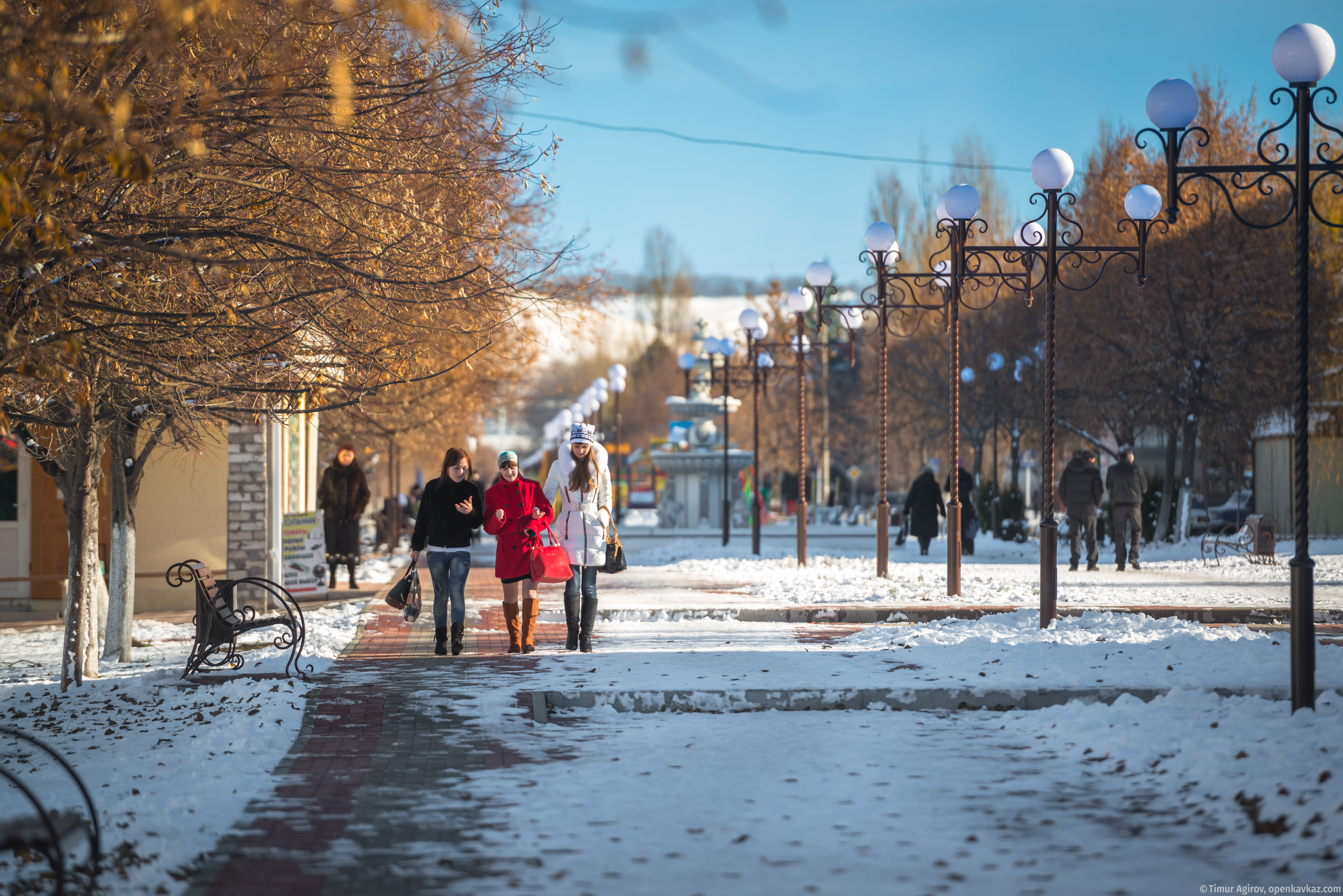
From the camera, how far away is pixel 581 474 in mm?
10648

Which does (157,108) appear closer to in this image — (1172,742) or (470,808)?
(470,808)

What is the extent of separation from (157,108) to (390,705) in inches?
158

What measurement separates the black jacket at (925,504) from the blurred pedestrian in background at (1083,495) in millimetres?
4210

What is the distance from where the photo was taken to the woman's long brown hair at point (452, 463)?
1081cm

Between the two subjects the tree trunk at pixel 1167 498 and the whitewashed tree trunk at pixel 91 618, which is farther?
the tree trunk at pixel 1167 498

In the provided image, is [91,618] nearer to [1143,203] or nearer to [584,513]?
[584,513]

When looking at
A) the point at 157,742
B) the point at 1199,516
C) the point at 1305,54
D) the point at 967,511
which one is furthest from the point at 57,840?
the point at 1199,516

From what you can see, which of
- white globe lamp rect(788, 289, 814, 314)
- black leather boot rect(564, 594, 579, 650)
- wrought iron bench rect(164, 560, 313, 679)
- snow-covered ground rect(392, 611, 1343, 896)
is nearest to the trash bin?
white globe lamp rect(788, 289, 814, 314)

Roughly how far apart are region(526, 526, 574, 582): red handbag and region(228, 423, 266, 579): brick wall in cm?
627

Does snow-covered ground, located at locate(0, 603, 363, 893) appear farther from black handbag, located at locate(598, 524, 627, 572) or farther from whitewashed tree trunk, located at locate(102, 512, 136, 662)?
black handbag, located at locate(598, 524, 627, 572)

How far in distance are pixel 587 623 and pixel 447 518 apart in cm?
145

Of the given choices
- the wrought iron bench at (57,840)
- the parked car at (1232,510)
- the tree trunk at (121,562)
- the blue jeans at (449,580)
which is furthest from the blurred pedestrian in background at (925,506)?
the wrought iron bench at (57,840)

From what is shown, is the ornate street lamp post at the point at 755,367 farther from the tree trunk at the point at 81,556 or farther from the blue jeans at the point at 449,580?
the tree trunk at the point at 81,556

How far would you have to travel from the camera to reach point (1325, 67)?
782 centimetres
